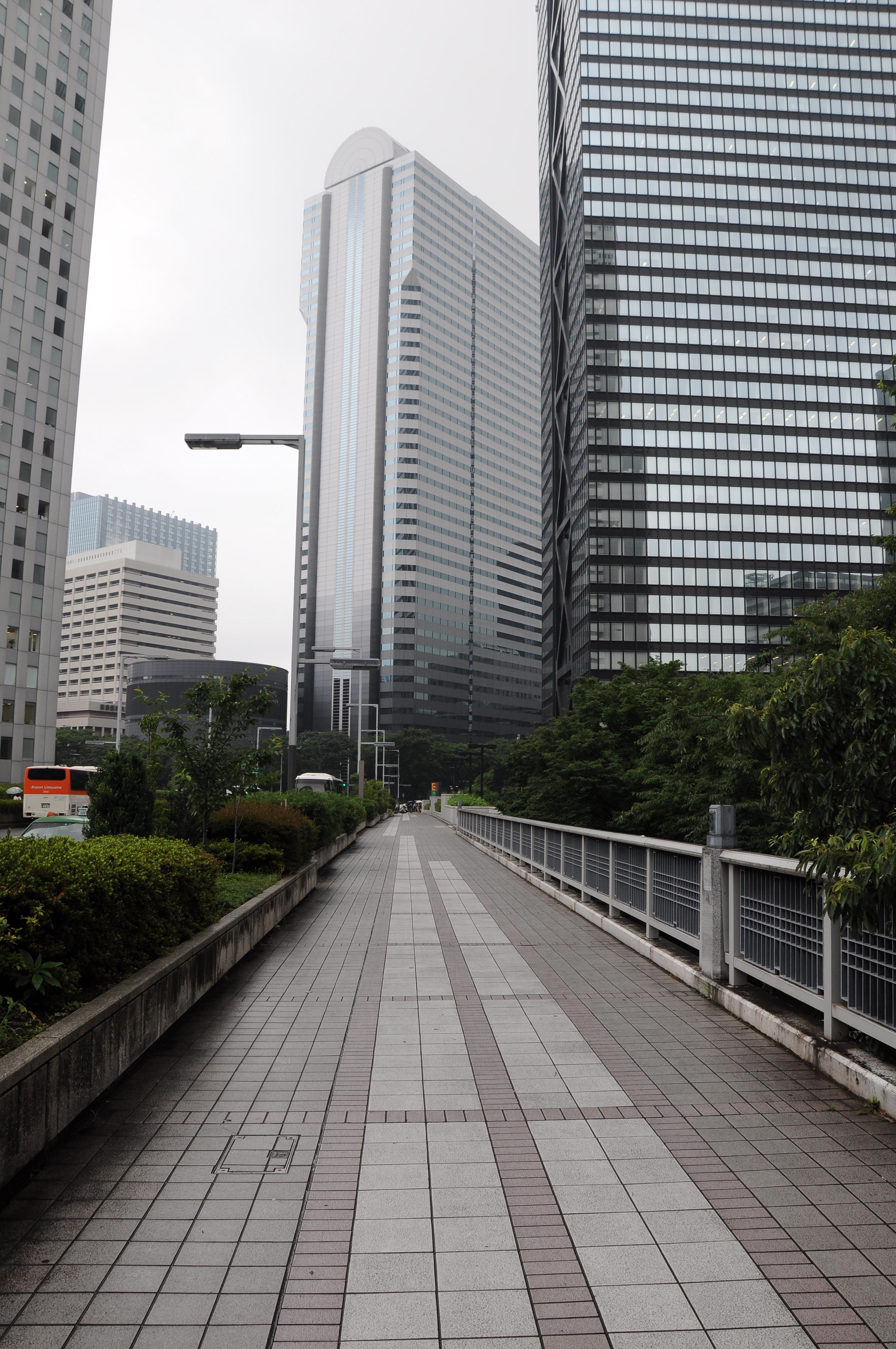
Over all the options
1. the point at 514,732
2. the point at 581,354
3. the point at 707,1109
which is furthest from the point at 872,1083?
the point at 514,732

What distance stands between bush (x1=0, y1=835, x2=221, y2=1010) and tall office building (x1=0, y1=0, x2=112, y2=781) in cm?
5685

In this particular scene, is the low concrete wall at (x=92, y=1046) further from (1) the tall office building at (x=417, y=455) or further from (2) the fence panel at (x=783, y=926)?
(1) the tall office building at (x=417, y=455)

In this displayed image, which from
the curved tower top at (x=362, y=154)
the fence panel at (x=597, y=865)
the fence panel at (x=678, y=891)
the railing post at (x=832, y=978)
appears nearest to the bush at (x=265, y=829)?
the fence panel at (x=597, y=865)

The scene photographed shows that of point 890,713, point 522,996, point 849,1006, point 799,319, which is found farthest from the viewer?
point 799,319

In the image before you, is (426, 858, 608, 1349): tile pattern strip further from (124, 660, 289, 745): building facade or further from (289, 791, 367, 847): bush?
(124, 660, 289, 745): building facade

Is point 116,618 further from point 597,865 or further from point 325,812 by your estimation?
point 597,865

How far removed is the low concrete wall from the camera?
396 centimetres

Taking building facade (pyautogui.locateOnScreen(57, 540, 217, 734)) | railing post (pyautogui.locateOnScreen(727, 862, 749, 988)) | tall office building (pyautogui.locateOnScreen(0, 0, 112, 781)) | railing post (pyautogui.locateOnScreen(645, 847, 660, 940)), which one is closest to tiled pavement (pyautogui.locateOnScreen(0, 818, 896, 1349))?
railing post (pyautogui.locateOnScreen(727, 862, 749, 988))

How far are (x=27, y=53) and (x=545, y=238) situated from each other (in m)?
59.6

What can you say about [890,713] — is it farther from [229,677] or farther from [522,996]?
[229,677]

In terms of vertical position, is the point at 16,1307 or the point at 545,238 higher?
the point at 545,238

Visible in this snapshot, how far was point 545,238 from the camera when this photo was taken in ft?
339

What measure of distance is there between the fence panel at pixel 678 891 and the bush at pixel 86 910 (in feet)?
15.4

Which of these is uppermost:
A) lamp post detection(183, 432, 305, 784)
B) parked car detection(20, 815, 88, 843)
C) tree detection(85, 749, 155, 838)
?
lamp post detection(183, 432, 305, 784)
